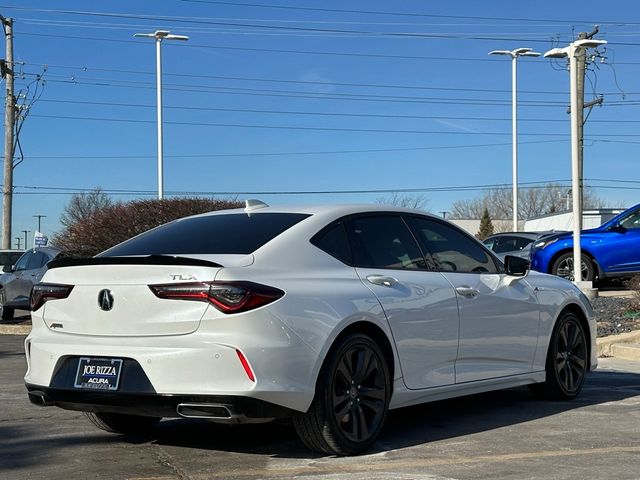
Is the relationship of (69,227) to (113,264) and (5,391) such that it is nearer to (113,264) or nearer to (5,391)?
(5,391)

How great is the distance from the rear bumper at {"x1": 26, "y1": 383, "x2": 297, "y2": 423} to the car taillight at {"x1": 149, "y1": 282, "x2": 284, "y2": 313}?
500 mm

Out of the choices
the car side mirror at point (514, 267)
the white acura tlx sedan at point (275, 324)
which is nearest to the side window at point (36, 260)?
the white acura tlx sedan at point (275, 324)

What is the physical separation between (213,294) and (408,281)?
158 centimetres

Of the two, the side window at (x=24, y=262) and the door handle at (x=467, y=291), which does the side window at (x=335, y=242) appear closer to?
the door handle at (x=467, y=291)

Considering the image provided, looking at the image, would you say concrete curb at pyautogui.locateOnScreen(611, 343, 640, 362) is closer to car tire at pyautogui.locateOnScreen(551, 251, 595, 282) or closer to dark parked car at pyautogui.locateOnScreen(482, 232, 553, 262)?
car tire at pyautogui.locateOnScreen(551, 251, 595, 282)

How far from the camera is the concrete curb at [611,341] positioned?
36.8 ft

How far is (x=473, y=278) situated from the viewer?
6.55m

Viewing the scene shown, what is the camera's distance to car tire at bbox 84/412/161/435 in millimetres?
6035

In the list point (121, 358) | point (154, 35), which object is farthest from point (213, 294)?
point (154, 35)

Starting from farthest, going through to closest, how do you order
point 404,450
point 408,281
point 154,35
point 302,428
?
1. point 154,35
2. point 408,281
3. point 404,450
4. point 302,428

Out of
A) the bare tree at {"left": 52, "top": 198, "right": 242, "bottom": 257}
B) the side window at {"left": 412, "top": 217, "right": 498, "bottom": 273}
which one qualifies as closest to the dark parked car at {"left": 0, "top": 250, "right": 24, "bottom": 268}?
the bare tree at {"left": 52, "top": 198, "right": 242, "bottom": 257}

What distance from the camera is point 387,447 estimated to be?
564cm

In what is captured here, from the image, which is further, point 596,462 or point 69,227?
point 69,227

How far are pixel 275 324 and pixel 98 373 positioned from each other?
109 centimetres
